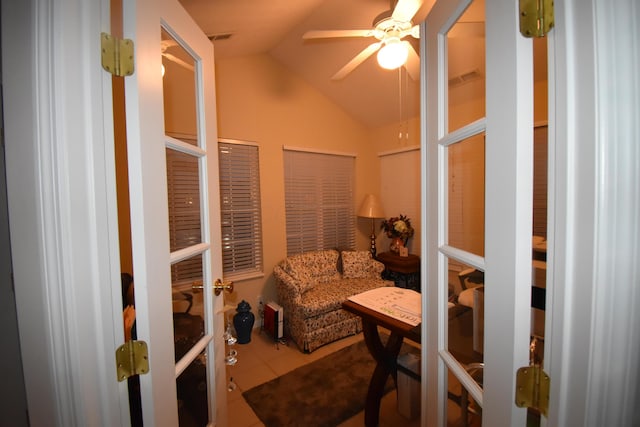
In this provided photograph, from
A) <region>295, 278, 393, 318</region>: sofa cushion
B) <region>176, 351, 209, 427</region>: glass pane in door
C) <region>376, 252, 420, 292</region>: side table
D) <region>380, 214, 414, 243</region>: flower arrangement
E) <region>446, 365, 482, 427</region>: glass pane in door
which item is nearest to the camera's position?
<region>446, 365, 482, 427</region>: glass pane in door

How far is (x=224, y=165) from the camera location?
9.29ft

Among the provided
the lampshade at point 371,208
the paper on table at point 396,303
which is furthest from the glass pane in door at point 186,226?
the lampshade at point 371,208

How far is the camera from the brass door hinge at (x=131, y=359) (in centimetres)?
63

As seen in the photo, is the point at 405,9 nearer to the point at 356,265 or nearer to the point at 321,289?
the point at 321,289

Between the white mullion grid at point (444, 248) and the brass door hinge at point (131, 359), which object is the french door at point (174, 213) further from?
the white mullion grid at point (444, 248)

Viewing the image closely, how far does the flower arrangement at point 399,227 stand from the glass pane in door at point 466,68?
285 centimetres

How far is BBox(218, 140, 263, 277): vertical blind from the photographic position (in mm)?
2863

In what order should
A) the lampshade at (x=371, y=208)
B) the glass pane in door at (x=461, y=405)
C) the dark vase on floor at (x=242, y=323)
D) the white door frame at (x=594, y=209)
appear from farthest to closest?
1. the lampshade at (x=371, y=208)
2. the dark vase on floor at (x=242, y=323)
3. the glass pane in door at (x=461, y=405)
4. the white door frame at (x=594, y=209)

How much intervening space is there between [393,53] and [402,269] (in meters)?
2.57

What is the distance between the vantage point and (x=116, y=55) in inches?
24.4

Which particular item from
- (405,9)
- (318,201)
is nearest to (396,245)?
(318,201)

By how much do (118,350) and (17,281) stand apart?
0.27m

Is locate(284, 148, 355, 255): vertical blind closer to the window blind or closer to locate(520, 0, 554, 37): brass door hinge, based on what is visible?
the window blind

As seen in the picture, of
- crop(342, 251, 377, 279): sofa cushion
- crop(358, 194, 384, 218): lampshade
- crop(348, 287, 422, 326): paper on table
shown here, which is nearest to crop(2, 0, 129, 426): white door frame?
crop(348, 287, 422, 326): paper on table
